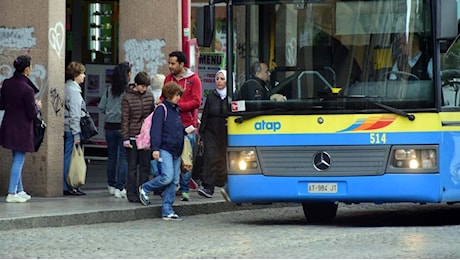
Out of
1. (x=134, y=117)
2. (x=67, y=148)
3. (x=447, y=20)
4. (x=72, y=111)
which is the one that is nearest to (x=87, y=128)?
(x=72, y=111)

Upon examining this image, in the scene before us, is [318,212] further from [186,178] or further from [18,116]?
[18,116]

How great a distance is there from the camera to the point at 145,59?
1920 centimetres

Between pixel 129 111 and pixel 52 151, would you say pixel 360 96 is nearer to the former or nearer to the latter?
pixel 129 111

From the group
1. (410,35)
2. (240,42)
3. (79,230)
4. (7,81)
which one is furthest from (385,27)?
(7,81)

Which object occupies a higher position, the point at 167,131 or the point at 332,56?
the point at 332,56

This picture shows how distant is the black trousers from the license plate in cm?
329

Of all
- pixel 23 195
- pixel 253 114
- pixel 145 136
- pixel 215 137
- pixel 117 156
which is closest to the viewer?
pixel 253 114

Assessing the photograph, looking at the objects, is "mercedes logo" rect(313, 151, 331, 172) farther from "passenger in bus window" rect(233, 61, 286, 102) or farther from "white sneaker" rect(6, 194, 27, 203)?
"white sneaker" rect(6, 194, 27, 203)

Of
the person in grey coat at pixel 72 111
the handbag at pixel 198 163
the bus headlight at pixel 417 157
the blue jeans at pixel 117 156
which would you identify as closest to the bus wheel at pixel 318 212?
the bus headlight at pixel 417 157

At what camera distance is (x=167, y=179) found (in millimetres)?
15680

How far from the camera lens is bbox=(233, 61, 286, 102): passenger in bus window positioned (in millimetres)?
14672

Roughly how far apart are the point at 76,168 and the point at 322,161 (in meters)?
4.65

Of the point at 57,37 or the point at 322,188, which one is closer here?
the point at 322,188

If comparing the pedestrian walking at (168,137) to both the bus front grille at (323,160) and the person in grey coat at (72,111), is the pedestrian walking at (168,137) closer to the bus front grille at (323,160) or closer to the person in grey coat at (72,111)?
the bus front grille at (323,160)
